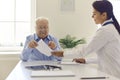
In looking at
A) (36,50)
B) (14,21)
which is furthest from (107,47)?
(14,21)

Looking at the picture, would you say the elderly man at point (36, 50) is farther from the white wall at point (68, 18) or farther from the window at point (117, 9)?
the window at point (117, 9)

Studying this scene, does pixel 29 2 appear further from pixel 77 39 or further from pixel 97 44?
pixel 97 44

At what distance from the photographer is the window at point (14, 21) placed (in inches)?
200

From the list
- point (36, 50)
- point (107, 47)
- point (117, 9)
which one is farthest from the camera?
point (117, 9)

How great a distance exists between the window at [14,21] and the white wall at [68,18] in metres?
0.44

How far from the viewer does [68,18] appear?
4.86 meters

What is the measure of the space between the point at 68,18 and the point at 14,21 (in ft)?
3.41

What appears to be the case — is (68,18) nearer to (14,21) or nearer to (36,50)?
(14,21)

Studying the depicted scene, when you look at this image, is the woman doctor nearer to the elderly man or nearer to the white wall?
the elderly man

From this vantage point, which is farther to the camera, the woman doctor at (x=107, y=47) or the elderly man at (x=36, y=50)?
the elderly man at (x=36, y=50)

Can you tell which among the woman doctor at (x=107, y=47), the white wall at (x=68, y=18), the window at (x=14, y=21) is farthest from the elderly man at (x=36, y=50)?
the window at (x=14, y=21)

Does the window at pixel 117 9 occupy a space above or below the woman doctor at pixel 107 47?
above

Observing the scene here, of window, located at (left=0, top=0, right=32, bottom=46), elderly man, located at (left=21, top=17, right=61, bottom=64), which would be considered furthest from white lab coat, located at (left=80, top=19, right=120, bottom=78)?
window, located at (left=0, top=0, right=32, bottom=46)

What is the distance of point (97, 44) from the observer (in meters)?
2.82
